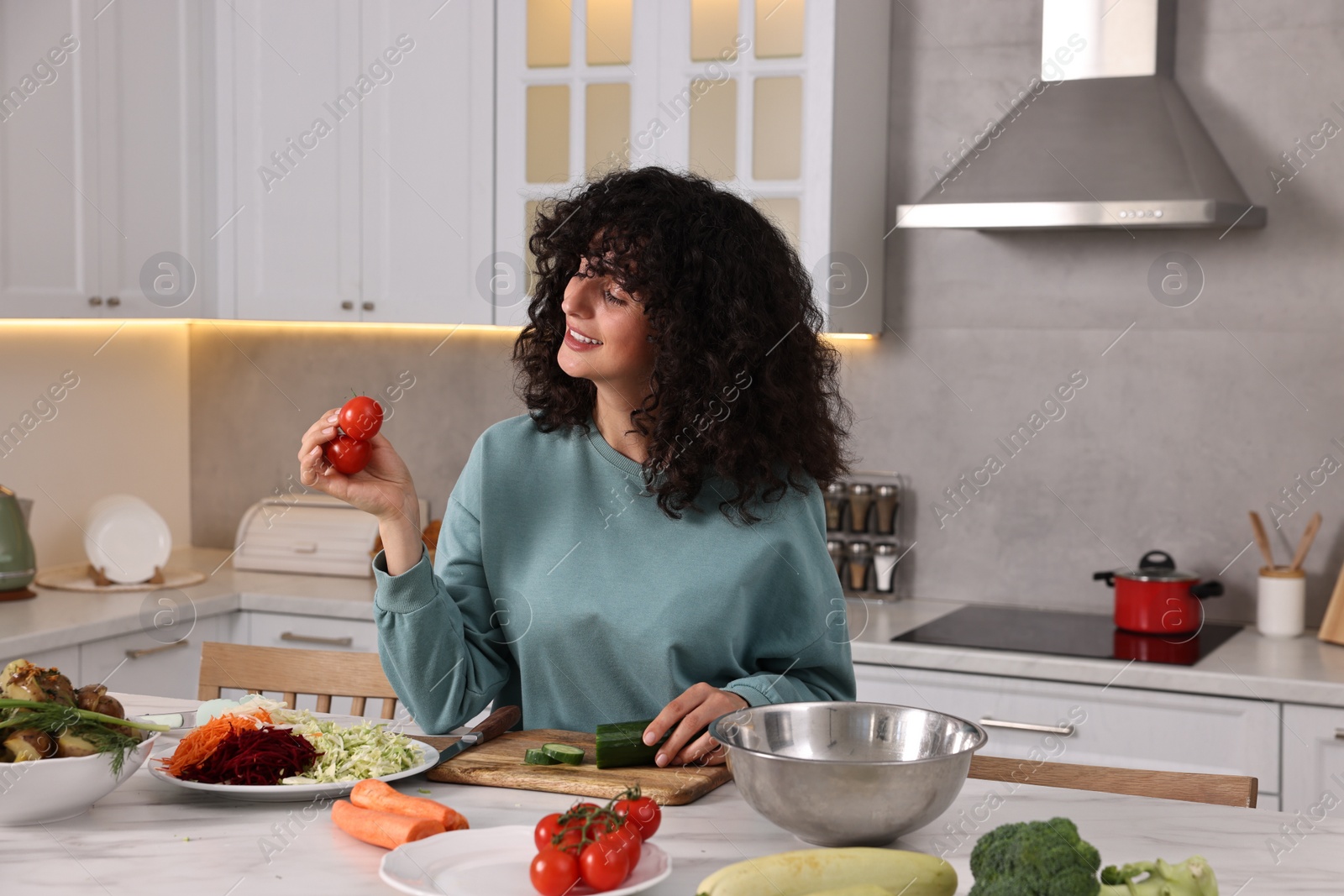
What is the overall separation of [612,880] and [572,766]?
1.16 feet

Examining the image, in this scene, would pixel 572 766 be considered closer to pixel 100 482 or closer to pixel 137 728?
pixel 137 728

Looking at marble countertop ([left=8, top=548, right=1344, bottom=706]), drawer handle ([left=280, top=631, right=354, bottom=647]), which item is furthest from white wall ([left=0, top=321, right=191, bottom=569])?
drawer handle ([left=280, top=631, right=354, bottom=647])

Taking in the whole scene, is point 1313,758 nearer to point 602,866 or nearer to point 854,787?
point 854,787

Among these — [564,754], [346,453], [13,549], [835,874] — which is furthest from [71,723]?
[13,549]

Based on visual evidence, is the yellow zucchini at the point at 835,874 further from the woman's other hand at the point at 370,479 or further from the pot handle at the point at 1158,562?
the pot handle at the point at 1158,562

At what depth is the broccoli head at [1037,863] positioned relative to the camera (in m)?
0.98

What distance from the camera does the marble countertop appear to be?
7.92ft

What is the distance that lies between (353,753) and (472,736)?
7.0 inches

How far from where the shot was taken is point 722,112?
2920 millimetres

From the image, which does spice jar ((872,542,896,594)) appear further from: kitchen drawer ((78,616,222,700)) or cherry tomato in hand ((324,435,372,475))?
cherry tomato in hand ((324,435,372,475))

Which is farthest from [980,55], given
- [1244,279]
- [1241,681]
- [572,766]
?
[572,766]

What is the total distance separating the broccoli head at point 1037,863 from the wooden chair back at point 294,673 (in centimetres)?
100

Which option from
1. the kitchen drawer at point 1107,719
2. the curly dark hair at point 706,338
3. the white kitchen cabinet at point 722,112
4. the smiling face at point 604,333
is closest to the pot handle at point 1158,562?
the kitchen drawer at point 1107,719

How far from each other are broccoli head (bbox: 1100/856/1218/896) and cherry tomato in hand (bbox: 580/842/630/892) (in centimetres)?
36
